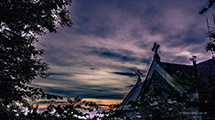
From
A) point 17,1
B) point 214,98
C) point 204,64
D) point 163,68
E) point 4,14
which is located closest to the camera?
point 214,98

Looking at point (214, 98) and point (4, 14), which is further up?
point (4, 14)

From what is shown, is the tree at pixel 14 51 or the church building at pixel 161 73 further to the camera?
the church building at pixel 161 73

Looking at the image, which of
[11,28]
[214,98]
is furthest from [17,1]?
[214,98]

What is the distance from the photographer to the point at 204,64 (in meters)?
16.1

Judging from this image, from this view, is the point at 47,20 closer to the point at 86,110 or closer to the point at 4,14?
the point at 4,14

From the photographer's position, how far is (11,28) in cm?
639

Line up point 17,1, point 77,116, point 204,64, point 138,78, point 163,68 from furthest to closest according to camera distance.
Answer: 1. point 138,78
2. point 204,64
3. point 163,68
4. point 17,1
5. point 77,116

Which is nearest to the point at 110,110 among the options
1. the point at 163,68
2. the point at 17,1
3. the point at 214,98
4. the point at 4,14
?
the point at 214,98

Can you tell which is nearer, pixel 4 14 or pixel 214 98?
pixel 214 98

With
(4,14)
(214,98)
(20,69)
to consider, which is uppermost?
(4,14)

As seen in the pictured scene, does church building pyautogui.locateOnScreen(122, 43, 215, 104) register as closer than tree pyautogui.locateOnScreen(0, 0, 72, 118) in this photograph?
No

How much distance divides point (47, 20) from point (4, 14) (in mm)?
2454

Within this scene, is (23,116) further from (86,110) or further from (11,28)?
(11,28)

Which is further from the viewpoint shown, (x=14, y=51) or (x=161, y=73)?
(x=161, y=73)
